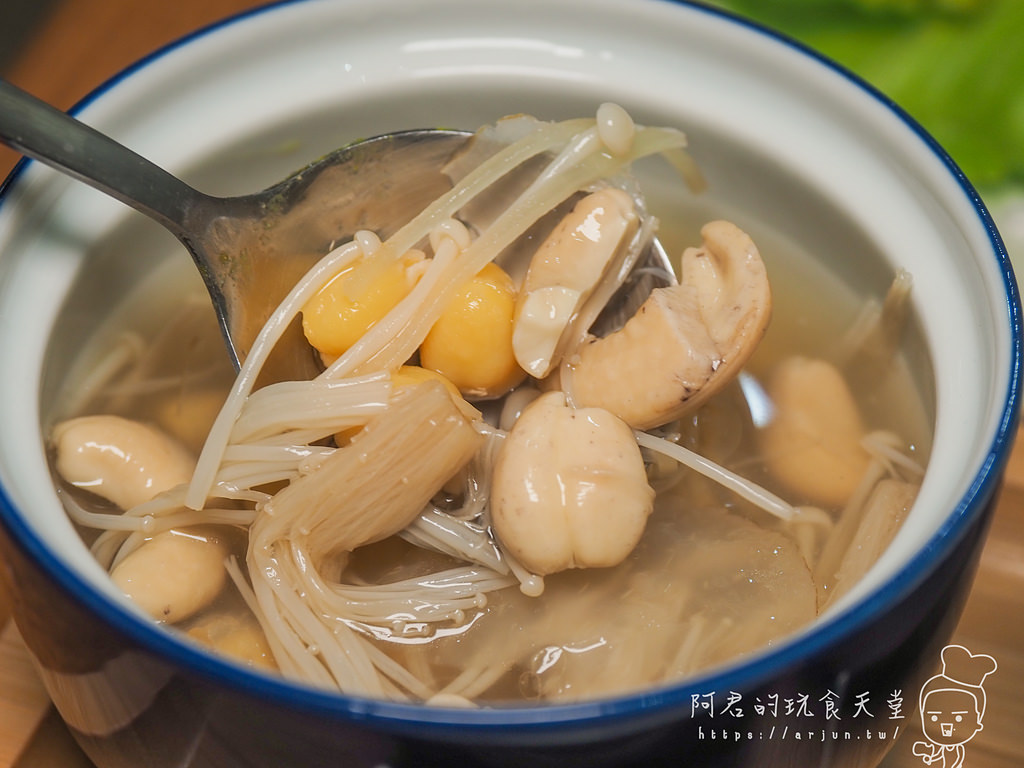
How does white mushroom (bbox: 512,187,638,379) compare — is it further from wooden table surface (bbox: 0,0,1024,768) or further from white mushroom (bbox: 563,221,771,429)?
wooden table surface (bbox: 0,0,1024,768)

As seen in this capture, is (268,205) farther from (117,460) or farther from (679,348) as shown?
(679,348)

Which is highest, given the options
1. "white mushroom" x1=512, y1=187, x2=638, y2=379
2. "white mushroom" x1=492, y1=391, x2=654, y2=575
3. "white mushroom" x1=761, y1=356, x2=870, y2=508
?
"white mushroom" x1=512, y1=187, x2=638, y2=379

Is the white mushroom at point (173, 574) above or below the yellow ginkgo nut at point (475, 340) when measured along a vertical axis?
below

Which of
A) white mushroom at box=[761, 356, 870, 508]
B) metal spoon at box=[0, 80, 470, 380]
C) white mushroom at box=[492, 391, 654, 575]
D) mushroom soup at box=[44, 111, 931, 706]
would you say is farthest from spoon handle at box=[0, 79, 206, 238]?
white mushroom at box=[761, 356, 870, 508]

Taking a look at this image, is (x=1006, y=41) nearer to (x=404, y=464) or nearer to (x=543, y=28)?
(x=543, y=28)

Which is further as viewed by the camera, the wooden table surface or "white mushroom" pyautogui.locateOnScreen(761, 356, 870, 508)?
"white mushroom" pyautogui.locateOnScreen(761, 356, 870, 508)

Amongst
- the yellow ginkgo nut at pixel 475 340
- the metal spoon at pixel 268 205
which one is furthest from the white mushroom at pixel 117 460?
the yellow ginkgo nut at pixel 475 340

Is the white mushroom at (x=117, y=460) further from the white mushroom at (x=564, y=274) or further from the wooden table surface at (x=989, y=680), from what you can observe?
the white mushroom at (x=564, y=274)
